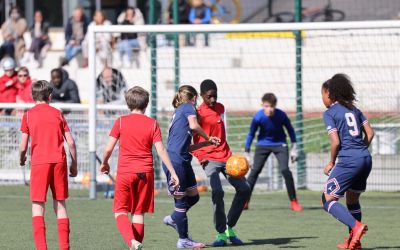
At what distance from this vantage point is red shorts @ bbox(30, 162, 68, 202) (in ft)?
34.4

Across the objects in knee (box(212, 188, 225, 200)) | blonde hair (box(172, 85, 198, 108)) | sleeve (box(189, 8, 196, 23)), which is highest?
sleeve (box(189, 8, 196, 23))

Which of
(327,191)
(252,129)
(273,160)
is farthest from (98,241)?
(273,160)

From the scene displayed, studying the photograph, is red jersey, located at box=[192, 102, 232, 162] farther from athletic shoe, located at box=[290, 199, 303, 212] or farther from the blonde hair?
athletic shoe, located at box=[290, 199, 303, 212]

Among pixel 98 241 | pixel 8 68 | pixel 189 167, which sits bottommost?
pixel 98 241

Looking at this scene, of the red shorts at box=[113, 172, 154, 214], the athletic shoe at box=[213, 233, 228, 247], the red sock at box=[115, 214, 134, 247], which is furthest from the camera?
the athletic shoe at box=[213, 233, 228, 247]

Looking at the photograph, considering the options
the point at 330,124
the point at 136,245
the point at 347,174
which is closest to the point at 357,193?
the point at 347,174

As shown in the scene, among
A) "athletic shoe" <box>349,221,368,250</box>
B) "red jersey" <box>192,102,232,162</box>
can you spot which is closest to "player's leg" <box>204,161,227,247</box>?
"red jersey" <box>192,102,232,162</box>

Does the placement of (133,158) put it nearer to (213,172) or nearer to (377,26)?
(213,172)

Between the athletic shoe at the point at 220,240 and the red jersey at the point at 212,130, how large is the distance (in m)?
0.94

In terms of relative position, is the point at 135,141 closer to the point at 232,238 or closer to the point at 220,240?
the point at 220,240

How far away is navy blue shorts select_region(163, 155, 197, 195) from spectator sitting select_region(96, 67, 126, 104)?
7.74 m

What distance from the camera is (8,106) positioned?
63.3ft

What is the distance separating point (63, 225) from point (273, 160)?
9.12 meters

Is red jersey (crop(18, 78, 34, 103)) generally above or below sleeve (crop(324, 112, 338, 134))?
above
